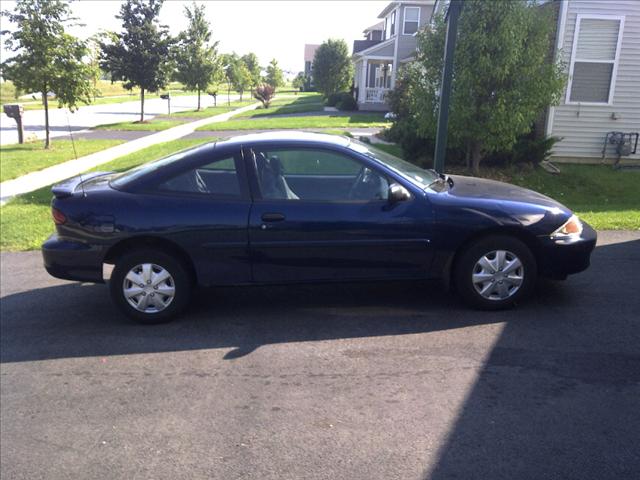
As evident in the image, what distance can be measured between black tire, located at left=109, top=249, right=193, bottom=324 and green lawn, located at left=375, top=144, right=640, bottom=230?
642cm

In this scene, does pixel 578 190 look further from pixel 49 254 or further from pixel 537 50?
pixel 49 254

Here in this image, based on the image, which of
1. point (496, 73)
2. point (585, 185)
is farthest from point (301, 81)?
point (496, 73)

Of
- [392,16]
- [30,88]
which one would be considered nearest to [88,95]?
[30,88]

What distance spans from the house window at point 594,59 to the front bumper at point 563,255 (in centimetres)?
814

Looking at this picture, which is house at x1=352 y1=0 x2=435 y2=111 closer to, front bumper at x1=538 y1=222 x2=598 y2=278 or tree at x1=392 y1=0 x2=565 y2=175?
tree at x1=392 y1=0 x2=565 y2=175

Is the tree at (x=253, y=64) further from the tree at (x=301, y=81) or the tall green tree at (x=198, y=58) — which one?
the tall green tree at (x=198, y=58)

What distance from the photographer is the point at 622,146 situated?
12.1m

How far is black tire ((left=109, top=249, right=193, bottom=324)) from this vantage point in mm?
4734

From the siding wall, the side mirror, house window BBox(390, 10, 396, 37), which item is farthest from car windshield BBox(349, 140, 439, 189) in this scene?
house window BBox(390, 10, 396, 37)

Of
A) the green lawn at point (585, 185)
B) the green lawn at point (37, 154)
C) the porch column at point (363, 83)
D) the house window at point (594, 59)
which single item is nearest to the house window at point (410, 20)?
→ the porch column at point (363, 83)

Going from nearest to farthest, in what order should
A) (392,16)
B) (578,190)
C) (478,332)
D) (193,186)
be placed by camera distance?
(478,332), (193,186), (578,190), (392,16)

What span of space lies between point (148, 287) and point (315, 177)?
1.70 m

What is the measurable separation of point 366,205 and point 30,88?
592 inches

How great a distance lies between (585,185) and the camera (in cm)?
1108
